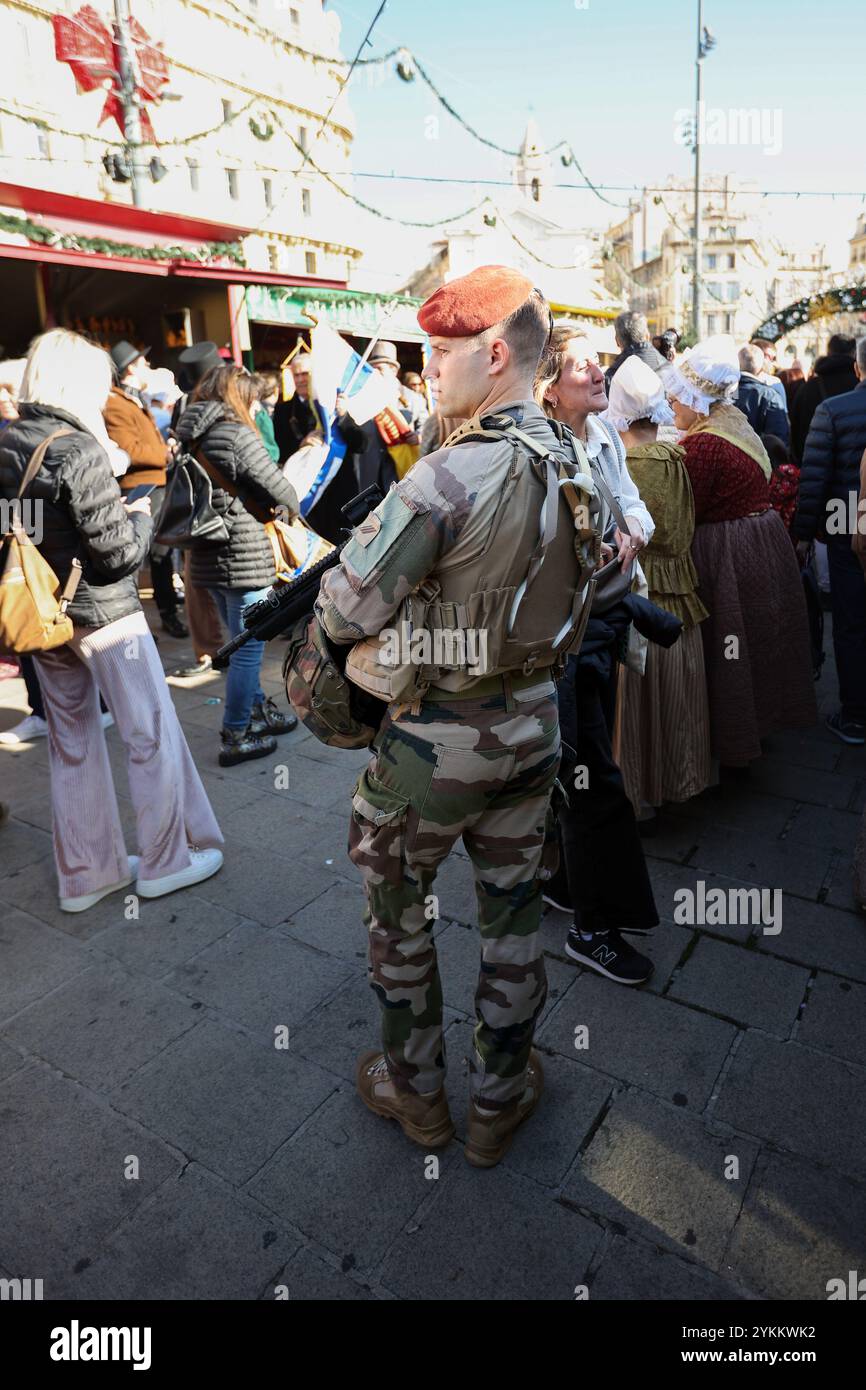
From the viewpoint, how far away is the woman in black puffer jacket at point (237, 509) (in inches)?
163

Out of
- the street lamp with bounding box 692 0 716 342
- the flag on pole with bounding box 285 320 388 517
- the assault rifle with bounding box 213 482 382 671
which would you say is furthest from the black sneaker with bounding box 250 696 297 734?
the street lamp with bounding box 692 0 716 342

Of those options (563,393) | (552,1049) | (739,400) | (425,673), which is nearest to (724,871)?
(552,1049)

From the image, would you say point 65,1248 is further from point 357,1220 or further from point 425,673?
point 425,673

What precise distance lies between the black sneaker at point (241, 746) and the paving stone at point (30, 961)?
143cm

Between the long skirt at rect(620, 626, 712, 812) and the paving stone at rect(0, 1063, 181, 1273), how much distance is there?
7.25 ft

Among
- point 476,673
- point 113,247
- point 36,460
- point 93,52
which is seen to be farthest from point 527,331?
point 93,52

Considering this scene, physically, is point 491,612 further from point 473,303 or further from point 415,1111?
point 415,1111

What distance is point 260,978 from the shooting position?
2.79 metres

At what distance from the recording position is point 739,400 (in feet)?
20.2

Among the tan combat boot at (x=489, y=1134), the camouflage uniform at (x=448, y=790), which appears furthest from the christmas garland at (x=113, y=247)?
the tan combat boot at (x=489, y=1134)

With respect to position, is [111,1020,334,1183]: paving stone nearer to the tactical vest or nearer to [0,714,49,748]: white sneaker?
the tactical vest

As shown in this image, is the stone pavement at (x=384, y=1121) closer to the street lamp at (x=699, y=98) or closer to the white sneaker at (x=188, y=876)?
the white sneaker at (x=188, y=876)

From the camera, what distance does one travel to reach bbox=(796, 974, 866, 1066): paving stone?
2.43 metres

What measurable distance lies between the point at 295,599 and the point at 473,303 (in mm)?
773
